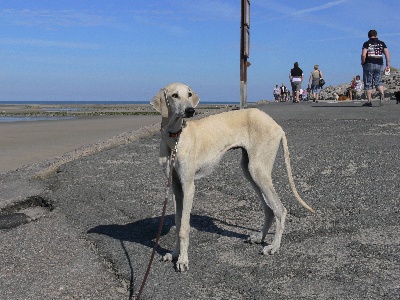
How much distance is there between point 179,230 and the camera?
475 centimetres

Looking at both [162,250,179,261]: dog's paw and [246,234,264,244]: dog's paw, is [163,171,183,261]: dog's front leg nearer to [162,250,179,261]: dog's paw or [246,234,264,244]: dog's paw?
[162,250,179,261]: dog's paw

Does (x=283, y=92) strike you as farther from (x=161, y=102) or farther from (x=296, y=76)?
(x=161, y=102)

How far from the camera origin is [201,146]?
191 inches

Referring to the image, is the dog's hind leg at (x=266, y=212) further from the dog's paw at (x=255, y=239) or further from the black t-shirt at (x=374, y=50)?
the black t-shirt at (x=374, y=50)

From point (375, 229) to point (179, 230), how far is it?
2158 millimetres

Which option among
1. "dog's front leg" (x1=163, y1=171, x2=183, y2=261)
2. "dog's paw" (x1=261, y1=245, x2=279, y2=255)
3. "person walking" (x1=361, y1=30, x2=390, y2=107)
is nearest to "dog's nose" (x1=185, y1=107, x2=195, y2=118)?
"dog's front leg" (x1=163, y1=171, x2=183, y2=261)

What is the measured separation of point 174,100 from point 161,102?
0.14 meters

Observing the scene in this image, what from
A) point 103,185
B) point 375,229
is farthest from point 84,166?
point 375,229

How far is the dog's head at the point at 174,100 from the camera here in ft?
14.9

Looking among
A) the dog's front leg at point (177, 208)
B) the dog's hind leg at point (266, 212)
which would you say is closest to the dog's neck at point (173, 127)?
the dog's front leg at point (177, 208)

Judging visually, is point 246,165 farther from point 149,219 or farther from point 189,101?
point 149,219

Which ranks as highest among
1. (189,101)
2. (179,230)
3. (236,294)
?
(189,101)

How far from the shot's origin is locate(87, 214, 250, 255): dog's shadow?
541cm

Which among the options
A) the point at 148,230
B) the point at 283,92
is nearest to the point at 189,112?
the point at 148,230
